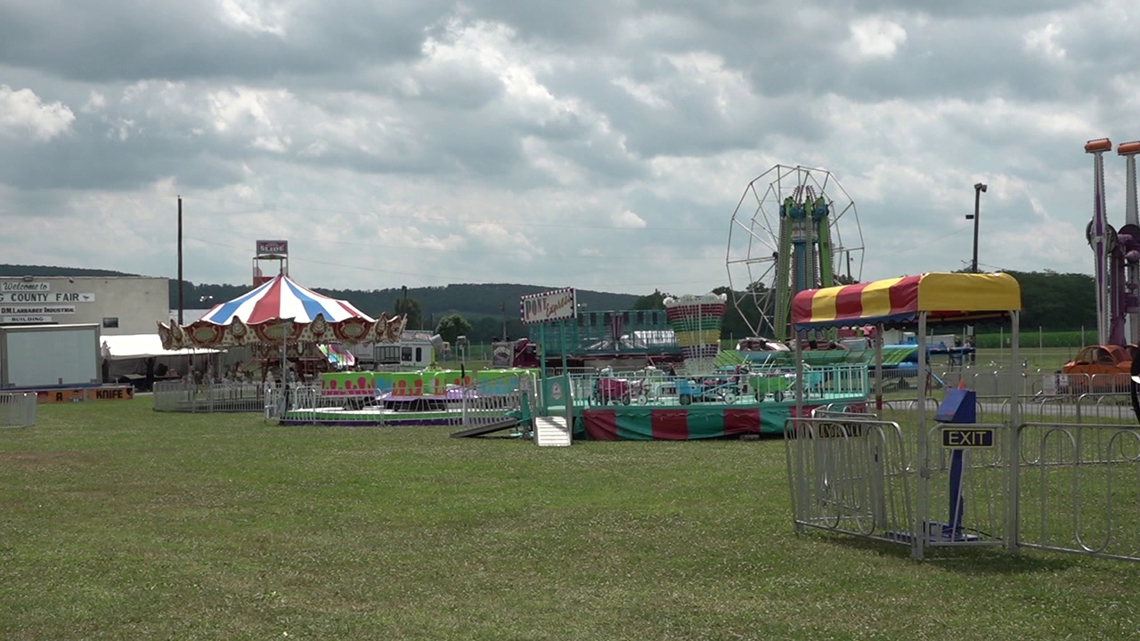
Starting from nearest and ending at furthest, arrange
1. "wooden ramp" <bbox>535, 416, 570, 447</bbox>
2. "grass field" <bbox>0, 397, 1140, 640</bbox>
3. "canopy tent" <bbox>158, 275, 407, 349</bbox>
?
"grass field" <bbox>0, 397, 1140, 640</bbox> → "wooden ramp" <bbox>535, 416, 570, 447</bbox> → "canopy tent" <bbox>158, 275, 407, 349</bbox>

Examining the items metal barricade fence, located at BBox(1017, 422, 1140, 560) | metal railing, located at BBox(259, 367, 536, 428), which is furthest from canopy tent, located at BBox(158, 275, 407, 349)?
metal barricade fence, located at BBox(1017, 422, 1140, 560)

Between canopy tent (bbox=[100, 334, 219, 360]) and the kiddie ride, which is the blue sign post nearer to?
the kiddie ride

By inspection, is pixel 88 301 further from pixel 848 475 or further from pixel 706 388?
pixel 848 475

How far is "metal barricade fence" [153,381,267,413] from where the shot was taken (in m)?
39.2

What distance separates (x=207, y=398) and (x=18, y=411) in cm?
1013

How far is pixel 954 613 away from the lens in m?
7.43

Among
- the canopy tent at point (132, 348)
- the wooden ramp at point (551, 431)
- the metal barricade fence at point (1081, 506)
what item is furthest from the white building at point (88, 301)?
the metal barricade fence at point (1081, 506)

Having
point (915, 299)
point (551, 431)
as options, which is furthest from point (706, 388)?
point (915, 299)

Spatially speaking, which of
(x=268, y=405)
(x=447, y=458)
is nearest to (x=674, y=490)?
(x=447, y=458)

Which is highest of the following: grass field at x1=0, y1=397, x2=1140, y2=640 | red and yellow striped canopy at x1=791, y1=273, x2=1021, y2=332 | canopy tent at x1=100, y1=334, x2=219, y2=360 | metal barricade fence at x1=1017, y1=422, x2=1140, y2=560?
canopy tent at x1=100, y1=334, x2=219, y2=360

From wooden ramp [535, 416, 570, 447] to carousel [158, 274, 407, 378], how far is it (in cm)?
1762

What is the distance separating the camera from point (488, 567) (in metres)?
9.27

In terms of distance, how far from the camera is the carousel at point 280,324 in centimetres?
4038

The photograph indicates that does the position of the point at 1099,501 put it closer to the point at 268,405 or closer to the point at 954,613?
the point at 954,613
